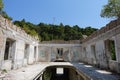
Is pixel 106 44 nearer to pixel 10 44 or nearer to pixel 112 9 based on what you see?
pixel 10 44

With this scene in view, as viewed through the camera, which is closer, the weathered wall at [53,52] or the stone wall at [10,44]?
the stone wall at [10,44]

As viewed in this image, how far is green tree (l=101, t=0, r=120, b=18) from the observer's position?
56.3ft

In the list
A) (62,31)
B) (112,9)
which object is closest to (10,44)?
(112,9)

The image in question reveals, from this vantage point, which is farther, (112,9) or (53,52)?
(112,9)

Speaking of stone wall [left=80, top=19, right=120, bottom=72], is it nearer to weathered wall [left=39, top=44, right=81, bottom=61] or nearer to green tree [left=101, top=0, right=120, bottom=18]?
weathered wall [left=39, top=44, right=81, bottom=61]

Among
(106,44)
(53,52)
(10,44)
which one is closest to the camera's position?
(10,44)

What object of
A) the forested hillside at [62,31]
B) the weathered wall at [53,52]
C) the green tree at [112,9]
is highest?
the green tree at [112,9]

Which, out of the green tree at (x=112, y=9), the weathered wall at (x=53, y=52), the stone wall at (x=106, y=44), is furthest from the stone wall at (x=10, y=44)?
the green tree at (x=112, y=9)

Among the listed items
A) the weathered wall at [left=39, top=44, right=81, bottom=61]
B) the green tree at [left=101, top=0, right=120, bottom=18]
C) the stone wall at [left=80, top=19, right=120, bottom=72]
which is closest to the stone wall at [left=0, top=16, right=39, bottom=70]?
the stone wall at [left=80, top=19, right=120, bottom=72]

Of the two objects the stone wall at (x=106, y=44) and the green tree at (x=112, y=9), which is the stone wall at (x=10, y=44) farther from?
the green tree at (x=112, y=9)

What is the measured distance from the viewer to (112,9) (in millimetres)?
17672

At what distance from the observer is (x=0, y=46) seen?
19.1ft

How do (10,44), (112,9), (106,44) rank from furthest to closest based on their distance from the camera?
(112,9) < (106,44) < (10,44)

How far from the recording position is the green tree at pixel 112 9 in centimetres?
1715
